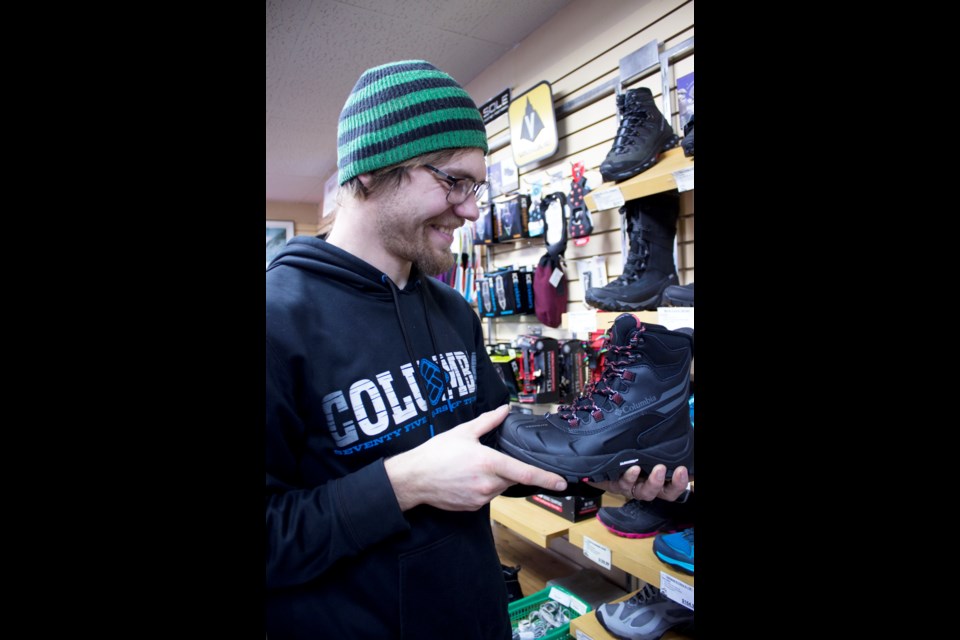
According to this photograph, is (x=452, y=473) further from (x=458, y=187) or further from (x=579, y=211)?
(x=579, y=211)

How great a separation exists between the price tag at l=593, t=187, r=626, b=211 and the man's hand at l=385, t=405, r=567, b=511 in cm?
127

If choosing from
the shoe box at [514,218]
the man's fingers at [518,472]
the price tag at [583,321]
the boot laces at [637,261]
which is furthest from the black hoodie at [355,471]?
the shoe box at [514,218]

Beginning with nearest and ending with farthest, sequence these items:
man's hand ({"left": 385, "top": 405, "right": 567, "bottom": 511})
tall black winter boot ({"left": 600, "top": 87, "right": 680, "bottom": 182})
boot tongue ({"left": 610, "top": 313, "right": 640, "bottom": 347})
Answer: man's hand ({"left": 385, "top": 405, "right": 567, "bottom": 511})
boot tongue ({"left": 610, "top": 313, "right": 640, "bottom": 347})
tall black winter boot ({"left": 600, "top": 87, "right": 680, "bottom": 182})

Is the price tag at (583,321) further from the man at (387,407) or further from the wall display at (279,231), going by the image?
the wall display at (279,231)

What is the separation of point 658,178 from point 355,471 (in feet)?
4.37

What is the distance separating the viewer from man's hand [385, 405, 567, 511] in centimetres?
79

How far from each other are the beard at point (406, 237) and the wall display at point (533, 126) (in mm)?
1709

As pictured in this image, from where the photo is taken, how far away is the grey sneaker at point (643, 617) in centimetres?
169

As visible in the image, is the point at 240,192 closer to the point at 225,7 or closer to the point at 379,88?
the point at 225,7

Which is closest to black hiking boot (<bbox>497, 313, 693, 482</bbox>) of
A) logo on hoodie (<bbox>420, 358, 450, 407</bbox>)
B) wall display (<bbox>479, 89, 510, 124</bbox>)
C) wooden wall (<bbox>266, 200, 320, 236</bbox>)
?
logo on hoodie (<bbox>420, 358, 450, 407</bbox>)

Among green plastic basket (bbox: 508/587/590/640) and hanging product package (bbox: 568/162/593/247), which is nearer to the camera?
green plastic basket (bbox: 508/587/590/640)

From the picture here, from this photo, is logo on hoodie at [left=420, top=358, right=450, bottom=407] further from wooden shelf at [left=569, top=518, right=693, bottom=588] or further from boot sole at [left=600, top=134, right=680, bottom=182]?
boot sole at [left=600, top=134, right=680, bottom=182]

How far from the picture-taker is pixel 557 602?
7.25ft

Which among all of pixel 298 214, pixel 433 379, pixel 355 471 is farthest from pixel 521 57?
pixel 298 214
